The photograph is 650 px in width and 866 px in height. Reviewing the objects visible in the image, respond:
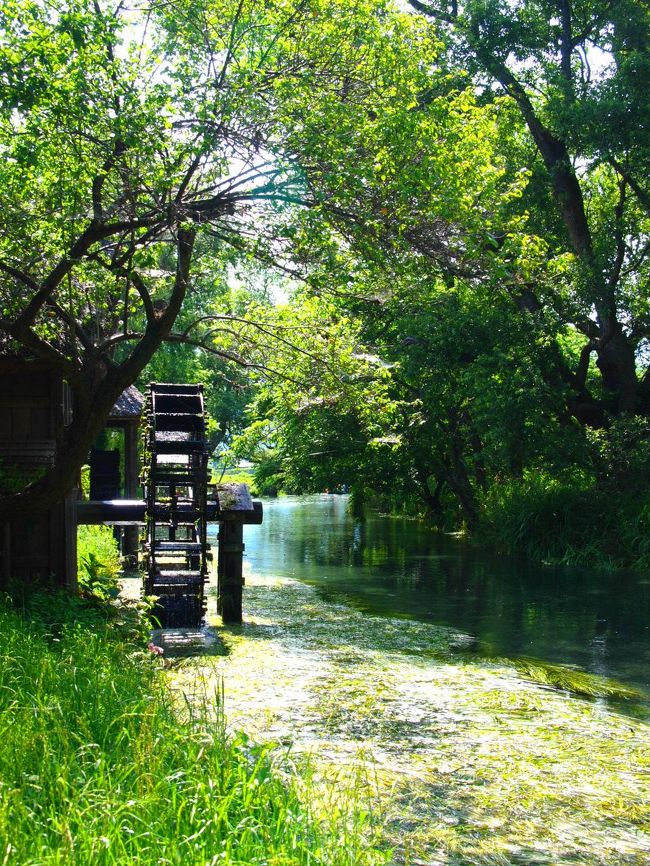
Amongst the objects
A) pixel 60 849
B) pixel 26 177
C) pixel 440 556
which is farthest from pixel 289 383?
pixel 440 556

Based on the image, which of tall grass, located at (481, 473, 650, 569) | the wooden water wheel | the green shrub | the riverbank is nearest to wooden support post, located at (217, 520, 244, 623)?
the wooden water wheel

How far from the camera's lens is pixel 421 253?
9586 mm

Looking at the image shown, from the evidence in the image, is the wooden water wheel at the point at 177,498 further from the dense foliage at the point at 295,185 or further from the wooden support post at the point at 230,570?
the dense foliage at the point at 295,185

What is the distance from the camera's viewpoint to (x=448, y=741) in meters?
7.04

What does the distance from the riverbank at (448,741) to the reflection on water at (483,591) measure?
1550 millimetres

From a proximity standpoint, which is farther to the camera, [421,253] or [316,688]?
[421,253]

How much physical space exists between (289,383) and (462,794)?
6.83 m

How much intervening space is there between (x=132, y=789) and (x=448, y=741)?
10.4ft

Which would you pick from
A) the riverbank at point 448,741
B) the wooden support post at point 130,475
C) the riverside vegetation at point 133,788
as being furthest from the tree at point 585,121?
the riverside vegetation at point 133,788

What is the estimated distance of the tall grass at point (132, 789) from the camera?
3799 mm

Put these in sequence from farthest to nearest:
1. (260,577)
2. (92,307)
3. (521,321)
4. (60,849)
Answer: (521,321) < (260,577) < (92,307) < (60,849)

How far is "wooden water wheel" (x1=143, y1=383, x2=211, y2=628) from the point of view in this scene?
37.6 feet

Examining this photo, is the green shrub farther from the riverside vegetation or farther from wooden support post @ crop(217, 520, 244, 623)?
the riverside vegetation

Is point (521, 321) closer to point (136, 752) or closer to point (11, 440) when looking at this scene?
point (11, 440)
